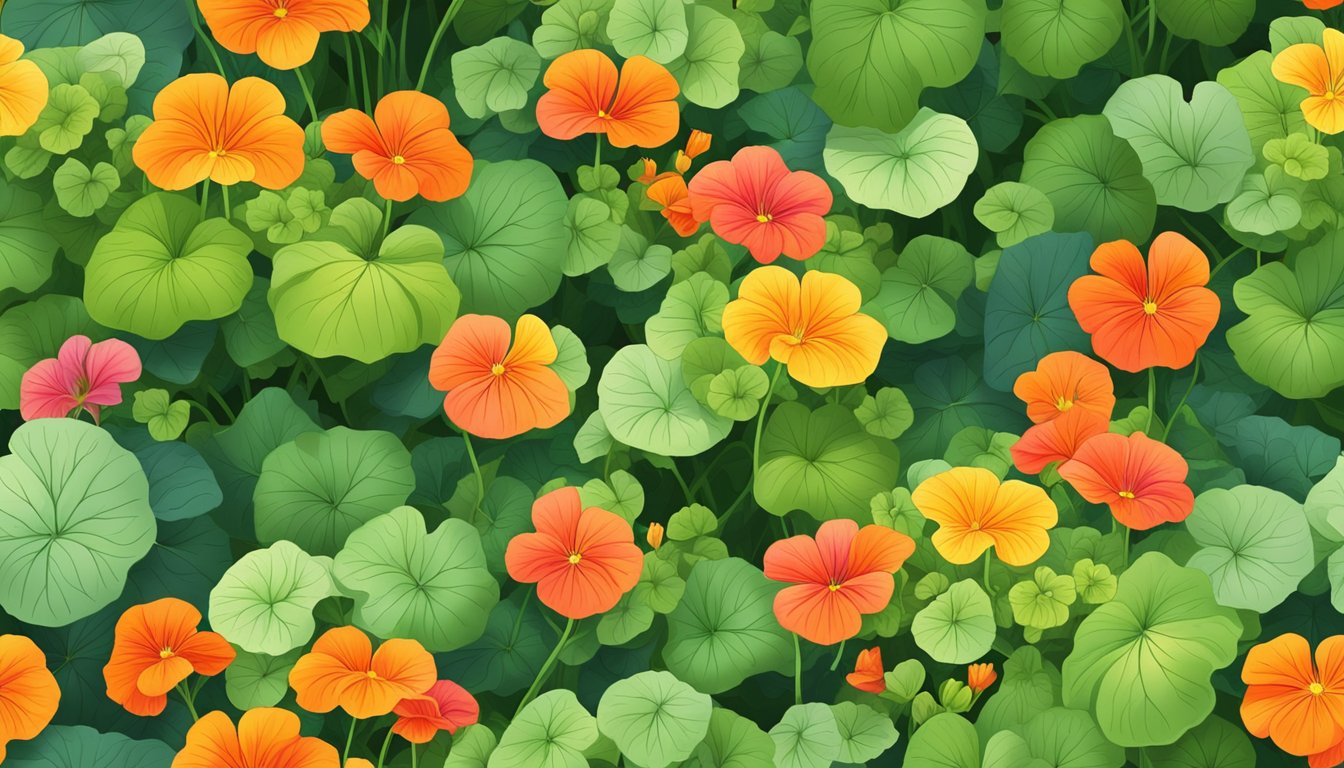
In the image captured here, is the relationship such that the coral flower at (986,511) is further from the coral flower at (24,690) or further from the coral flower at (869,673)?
the coral flower at (24,690)

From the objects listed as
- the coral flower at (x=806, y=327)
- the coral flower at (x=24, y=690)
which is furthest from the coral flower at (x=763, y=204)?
the coral flower at (x=24, y=690)

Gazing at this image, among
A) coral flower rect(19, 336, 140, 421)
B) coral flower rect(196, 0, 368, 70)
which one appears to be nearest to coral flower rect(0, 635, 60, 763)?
coral flower rect(19, 336, 140, 421)

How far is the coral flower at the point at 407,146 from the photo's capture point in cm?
136

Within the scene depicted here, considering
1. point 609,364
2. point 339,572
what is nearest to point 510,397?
point 609,364

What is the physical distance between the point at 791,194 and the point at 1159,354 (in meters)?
0.36

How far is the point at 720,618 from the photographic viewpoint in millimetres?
1368

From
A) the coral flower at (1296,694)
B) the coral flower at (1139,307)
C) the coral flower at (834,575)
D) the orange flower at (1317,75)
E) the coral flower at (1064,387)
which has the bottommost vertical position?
the coral flower at (1296,694)

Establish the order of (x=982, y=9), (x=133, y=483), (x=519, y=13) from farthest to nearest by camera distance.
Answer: (x=519, y=13)
(x=982, y=9)
(x=133, y=483)

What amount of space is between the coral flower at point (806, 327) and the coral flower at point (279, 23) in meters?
0.43

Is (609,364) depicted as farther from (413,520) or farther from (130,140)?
(130,140)

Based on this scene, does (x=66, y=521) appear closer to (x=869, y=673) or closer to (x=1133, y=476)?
(x=869, y=673)

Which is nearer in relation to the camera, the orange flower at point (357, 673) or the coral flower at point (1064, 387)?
the orange flower at point (357, 673)

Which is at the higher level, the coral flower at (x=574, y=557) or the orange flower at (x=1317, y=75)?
the orange flower at (x=1317, y=75)

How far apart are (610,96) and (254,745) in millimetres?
653
